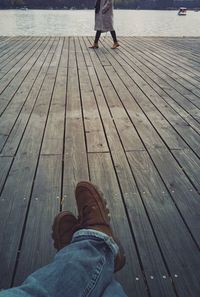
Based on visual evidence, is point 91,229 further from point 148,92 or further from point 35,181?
point 148,92

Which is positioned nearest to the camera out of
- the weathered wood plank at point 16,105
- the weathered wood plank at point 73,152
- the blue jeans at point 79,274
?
the blue jeans at point 79,274

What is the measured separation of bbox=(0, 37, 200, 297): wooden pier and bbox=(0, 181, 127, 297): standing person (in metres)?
0.28

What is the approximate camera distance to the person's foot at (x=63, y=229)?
1.59 meters

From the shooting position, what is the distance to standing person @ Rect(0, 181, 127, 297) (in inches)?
44.1

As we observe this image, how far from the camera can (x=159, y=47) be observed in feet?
29.5

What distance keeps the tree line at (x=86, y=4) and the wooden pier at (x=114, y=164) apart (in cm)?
9497

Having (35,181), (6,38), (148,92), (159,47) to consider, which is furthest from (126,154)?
(6,38)

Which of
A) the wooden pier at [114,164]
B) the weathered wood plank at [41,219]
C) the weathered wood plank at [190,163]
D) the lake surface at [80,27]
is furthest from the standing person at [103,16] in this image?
the lake surface at [80,27]

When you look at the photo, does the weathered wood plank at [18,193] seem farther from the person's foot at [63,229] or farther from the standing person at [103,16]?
the standing person at [103,16]

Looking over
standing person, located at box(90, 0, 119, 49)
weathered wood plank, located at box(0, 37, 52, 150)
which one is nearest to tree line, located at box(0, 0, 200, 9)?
standing person, located at box(90, 0, 119, 49)

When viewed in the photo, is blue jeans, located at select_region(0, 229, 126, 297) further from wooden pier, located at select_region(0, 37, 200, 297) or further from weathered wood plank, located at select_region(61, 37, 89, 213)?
weathered wood plank, located at select_region(61, 37, 89, 213)

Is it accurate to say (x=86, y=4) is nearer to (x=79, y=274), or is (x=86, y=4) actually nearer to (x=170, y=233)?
(x=170, y=233)

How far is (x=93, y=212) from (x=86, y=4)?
111 meters

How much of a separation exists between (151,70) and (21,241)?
5021 mm
